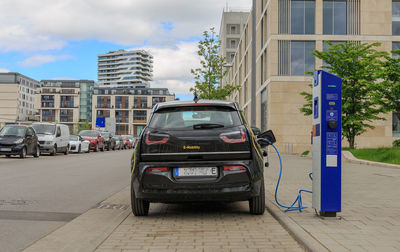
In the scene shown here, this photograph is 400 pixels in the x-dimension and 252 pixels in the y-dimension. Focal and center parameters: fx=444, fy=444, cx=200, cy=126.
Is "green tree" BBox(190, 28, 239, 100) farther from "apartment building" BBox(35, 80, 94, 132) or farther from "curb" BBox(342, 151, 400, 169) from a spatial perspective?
"apartment building" BBox(35, 80, 94, 132)

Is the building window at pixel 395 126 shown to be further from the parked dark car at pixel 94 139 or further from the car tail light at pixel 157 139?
the car tail light at pixel 157 139

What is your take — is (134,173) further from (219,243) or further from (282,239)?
(282,239)

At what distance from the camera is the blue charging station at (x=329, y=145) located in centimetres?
570

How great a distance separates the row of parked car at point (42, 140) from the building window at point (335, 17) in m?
21.6

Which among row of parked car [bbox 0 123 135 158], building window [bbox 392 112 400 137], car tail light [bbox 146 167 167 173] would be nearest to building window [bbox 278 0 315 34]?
building window [bbox 392 112 400 137]

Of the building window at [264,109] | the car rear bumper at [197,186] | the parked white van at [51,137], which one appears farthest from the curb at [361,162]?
the building window at [264,109]

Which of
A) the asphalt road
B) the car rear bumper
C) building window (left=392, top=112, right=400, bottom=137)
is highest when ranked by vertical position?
building window (left=392, top=112, right=400, bottom=137)

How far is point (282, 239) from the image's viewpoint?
477 centimetres

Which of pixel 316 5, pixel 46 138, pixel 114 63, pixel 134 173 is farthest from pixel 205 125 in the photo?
pixel 114 63

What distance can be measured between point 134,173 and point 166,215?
88cm

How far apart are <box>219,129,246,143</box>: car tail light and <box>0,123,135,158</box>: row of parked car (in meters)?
17.7

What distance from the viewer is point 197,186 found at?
5645 millimetres

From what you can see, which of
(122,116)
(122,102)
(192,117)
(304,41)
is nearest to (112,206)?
(192,117)

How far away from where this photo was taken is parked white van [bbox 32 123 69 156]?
25.3 m
